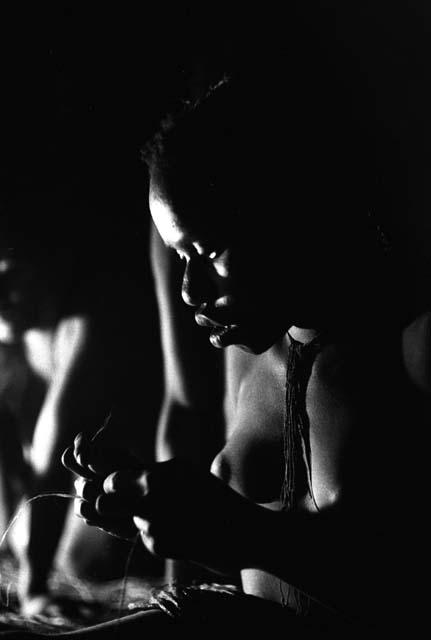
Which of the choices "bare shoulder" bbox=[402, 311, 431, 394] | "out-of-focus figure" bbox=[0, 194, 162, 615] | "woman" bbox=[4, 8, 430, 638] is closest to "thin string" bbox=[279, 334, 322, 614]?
"woman" bbox=[4, 8, 430, 638]

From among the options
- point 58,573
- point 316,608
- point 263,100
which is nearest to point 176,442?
point 58,573

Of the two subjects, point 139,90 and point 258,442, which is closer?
point 258,442

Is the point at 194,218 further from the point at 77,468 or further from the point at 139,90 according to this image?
the point at 139,90

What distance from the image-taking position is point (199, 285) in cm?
70

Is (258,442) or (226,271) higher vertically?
(226,271)

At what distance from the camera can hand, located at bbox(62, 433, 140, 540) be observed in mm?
656

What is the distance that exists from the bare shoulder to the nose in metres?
0.21

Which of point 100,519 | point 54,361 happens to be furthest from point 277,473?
point 54,361

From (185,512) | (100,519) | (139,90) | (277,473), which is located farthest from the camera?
(139,90)

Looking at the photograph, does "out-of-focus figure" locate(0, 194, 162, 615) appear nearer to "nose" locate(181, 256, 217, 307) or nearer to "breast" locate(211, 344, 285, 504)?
"breast" locate(211, 344, 285, 504)

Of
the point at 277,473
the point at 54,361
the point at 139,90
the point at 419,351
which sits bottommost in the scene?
the point at 277,473

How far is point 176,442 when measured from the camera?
3.36 feet

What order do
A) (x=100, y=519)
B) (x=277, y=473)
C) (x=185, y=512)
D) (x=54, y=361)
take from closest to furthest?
(x=185, y=512), (x=100, y=519), (x=277, y=473), (x=54, y=361)

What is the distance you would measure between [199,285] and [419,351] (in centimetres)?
23
